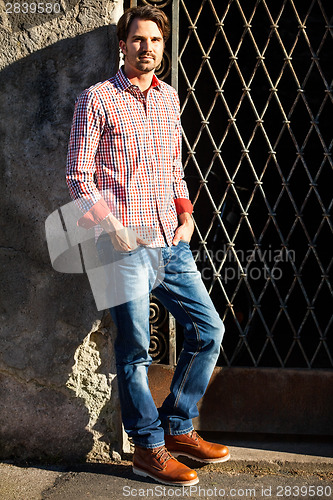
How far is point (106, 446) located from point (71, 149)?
167 cm

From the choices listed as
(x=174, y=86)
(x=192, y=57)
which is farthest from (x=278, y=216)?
(x=174, y=86)

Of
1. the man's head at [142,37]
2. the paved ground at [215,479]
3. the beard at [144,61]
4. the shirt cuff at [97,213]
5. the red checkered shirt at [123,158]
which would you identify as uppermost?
the man's head at [142,37]

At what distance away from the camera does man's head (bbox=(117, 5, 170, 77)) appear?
2.71 m

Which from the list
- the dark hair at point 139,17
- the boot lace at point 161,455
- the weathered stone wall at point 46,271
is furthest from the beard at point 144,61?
the boot lace at point 161,455

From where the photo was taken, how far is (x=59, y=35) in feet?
10.2

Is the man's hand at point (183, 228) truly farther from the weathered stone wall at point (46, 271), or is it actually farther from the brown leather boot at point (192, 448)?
the brown leather boot at point (192, 448)

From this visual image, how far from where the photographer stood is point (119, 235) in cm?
265

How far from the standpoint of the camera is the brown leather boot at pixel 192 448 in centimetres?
303

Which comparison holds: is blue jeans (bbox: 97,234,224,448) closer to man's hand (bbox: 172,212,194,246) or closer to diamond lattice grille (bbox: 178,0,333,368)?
man's hand (bbox: 172,212,194,246)

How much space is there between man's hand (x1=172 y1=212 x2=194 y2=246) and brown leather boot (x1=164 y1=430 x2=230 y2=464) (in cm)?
103

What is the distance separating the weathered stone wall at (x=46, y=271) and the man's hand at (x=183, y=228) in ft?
2.10

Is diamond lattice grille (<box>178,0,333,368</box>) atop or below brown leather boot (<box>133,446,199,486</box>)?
atop

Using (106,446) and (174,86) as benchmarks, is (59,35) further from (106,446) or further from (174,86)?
(106,446)

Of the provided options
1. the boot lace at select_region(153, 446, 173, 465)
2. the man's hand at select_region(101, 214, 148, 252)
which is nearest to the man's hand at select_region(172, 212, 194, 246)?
the man's hand at select_region(101, 214, 148, 252)
